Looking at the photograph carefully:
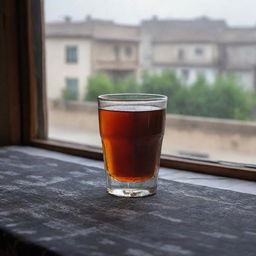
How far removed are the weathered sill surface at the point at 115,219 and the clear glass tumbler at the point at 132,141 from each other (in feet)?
0.08

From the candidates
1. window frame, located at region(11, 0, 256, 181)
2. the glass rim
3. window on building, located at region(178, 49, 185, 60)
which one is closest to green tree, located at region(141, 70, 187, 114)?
window on building, located at region(178, 49, 185, 60)

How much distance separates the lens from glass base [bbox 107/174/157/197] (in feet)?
1.98

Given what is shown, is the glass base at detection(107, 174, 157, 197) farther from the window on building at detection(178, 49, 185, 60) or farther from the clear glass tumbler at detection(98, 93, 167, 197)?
the window on building at detection(178, 49, 185, 60)

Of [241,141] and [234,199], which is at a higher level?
[234,199]

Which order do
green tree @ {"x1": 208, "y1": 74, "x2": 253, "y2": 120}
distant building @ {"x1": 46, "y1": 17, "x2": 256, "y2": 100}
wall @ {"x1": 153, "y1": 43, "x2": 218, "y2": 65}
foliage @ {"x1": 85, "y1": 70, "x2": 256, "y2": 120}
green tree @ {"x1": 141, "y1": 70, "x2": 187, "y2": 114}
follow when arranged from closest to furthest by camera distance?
distant building @ {"x1": 46, "y1": 17, "x2": 256, "y2": 100}, green tree @ {"x1": 141, "y1": 70, "x2": 187, "y2": 114}, wall @ {"x1": 153, "y1": 43, "x2": 218, "y2": 65}, foliage @ {"x1": 85, "y1": 70, "x2": 256, "y2": 120}, green tree @ {"x1": 208, "y1": 74, "x2": 253, "y2": 120}

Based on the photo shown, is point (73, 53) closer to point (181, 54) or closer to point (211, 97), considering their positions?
point (181, 54)

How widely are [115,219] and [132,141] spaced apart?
12 centimetres

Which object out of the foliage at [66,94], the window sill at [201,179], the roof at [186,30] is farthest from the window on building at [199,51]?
the window sill at [201,179]

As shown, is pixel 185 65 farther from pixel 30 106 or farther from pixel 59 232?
pixel 59 232

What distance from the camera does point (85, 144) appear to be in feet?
3.27

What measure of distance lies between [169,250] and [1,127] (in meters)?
0.73

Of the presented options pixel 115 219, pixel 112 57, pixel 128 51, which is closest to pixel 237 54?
pixel 128 51

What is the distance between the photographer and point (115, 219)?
0.51 meters

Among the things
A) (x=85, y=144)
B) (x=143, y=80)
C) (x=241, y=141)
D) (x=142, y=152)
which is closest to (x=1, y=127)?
(x=85, y=144)
